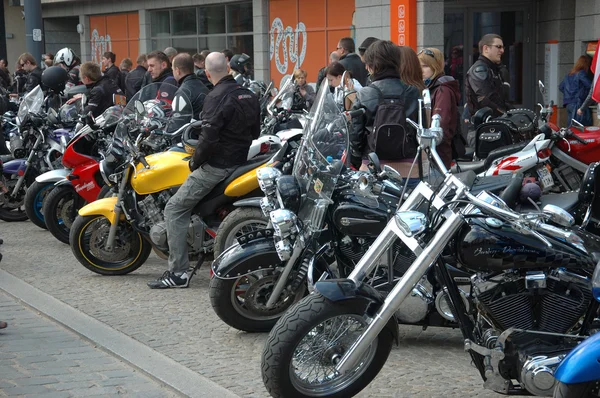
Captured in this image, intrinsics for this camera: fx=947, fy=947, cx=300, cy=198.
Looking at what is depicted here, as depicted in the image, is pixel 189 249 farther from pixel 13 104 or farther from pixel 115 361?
pixel 13 104

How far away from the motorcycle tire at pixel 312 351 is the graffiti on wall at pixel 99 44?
82.7ft

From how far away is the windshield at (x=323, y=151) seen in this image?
554 cm

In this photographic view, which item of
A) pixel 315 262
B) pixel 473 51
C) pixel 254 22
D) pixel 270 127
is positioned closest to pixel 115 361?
pixel 315 262

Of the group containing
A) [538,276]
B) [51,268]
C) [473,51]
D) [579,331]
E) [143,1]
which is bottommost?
[51,268]

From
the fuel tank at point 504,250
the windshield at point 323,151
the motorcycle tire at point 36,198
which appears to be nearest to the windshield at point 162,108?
the motorcycle tire at point 36,198

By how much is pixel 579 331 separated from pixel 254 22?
1754 cm

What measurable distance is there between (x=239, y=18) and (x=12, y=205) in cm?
1232

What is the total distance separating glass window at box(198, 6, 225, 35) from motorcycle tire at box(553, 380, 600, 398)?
20.3 m

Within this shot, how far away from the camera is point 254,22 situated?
69.3 feet

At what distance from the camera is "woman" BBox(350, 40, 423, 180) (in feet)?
22.7

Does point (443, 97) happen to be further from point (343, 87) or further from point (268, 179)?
point (268, 179)

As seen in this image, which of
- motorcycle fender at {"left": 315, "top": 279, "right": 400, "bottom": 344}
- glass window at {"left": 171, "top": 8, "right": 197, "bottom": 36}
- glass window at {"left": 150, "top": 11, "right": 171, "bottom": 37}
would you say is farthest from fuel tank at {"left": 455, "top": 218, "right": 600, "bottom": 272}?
glass window at {"left": 150, "top": 11, "right": 171, "bottom": 37}

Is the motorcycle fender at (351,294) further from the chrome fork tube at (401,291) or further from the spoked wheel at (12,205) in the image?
the spoked wheel at (12,205)

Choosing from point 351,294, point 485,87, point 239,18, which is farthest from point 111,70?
point 351,294
